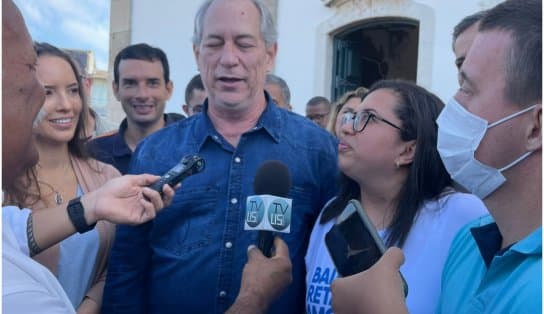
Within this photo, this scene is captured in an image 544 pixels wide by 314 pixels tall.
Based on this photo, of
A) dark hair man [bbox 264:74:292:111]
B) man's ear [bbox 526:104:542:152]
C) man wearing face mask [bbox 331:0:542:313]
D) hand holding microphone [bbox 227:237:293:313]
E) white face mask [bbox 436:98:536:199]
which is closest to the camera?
man wearing face mask [bbox 331:0:542:313]

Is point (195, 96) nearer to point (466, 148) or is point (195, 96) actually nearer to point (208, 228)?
point (208, 228)

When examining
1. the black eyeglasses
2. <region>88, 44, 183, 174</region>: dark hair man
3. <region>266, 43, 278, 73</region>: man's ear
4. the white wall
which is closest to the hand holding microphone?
the black eyeglasses

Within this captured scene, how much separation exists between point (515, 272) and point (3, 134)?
1226 mm

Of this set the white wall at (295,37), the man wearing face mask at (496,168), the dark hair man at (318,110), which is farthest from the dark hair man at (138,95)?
the white wall at (295,37)

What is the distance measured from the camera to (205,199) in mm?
2453

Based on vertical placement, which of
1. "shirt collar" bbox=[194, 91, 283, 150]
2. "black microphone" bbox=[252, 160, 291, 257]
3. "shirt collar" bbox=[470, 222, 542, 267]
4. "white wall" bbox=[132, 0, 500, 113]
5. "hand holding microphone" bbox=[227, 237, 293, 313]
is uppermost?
"white wall" bbox=[132, 0, 500, 113]

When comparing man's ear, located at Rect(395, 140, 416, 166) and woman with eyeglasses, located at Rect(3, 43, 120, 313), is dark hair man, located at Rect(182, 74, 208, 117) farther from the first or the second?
man's ear, located at Rect(395, 140, 416, 166)

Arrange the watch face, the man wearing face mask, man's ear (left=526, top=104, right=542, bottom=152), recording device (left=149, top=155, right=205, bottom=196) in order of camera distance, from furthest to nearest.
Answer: the watch face, recording device (left=149, top=155, right=205, bottom=196), man's ear (left=526, top=104, right=542, bottom=152), the man wearing face mask

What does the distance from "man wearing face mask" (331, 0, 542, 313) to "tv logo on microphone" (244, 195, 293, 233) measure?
17.8 inches

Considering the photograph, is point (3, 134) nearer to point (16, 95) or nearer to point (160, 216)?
point (16, 95)

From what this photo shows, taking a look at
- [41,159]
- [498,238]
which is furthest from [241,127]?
[498,238]

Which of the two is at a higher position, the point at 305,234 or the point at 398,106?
the point at 398,106

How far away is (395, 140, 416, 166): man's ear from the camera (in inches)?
101

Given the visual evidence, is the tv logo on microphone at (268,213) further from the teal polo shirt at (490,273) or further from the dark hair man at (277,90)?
the dark hair man at (277,90)
